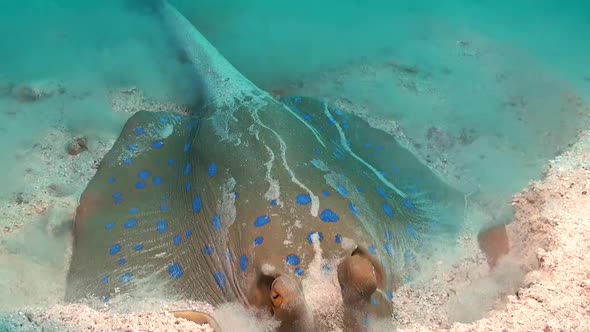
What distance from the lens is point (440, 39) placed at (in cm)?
740

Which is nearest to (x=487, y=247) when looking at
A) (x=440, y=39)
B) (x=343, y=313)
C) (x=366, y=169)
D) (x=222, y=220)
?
(x=366, y=169)

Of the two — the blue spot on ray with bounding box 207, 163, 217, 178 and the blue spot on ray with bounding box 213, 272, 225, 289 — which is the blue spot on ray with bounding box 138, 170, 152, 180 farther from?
the blue spot on ray with bounding box 213, 272, 225, 289

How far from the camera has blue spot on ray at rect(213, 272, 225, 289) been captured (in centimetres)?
332

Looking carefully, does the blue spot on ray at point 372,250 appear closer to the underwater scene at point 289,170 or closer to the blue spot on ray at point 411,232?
the underwater scene at point 289,170

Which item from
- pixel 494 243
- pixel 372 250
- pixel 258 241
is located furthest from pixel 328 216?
pixel 494 243

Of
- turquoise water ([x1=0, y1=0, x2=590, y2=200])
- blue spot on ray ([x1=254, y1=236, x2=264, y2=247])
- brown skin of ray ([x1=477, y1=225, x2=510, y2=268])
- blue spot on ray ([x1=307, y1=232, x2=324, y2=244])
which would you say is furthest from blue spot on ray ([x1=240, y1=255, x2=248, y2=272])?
turquoise water ([x1=0, y1=0, x2=590, y2=200])

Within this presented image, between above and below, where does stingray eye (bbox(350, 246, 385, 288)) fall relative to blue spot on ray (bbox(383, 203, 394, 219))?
above

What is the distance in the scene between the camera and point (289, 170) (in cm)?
365

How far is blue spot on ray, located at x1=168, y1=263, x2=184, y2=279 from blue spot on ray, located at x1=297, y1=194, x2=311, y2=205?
968mm

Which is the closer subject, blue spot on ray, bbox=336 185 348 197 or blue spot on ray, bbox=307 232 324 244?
blue spot on ray, bbox=307 232 324 244

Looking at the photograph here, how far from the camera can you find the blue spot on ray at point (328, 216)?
10.7 feet

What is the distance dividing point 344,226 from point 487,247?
1.52 m

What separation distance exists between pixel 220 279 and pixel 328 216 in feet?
2.84

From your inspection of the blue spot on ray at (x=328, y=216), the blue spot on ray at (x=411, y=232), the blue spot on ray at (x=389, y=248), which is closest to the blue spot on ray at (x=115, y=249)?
the blue spot on ray at (x=328, y=216)
